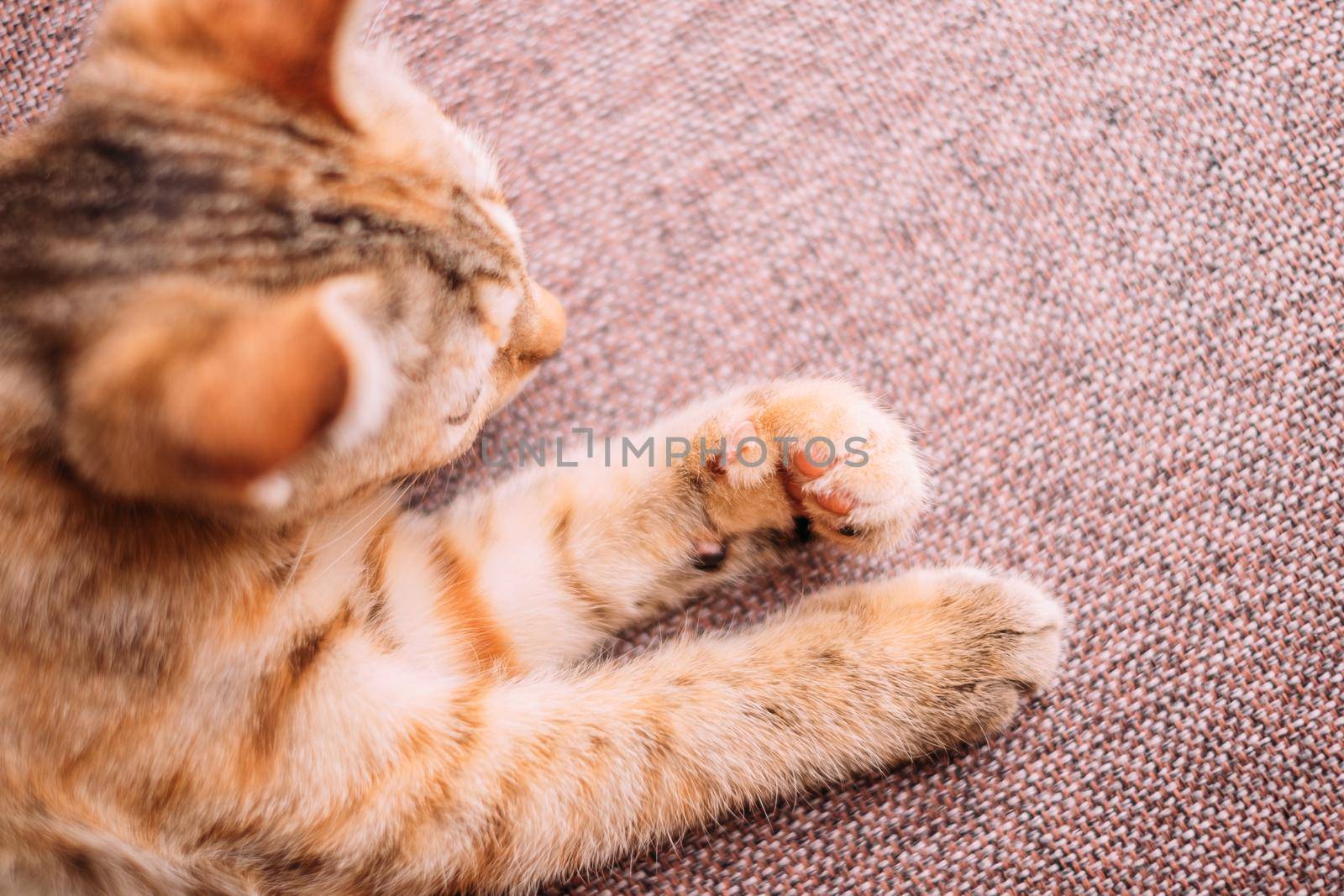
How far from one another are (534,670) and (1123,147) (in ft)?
3.13

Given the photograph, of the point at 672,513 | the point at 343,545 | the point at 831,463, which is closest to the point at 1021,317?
the point at 831,463

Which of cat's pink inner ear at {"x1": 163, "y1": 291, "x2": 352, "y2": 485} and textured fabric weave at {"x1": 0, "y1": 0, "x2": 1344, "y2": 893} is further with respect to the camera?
textured fabric weave at {"x1": 0, "y1": 0, "x2": 1344, "y2": 893}

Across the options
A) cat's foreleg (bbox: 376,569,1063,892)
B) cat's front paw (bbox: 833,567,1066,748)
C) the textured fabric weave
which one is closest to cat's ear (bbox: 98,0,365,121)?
the textured fabric weave

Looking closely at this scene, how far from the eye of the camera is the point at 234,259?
0.64 m

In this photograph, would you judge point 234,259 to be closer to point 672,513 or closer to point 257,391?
point 257,391

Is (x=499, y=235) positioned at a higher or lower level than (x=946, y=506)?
higher

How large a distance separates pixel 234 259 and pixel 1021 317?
852 mm

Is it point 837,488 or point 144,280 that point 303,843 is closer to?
point 144,280

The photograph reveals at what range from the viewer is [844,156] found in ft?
3.50

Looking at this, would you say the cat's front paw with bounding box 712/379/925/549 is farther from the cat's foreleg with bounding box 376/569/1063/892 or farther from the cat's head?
the cat's head

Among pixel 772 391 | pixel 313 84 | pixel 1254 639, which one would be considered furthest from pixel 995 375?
pixel 313 84

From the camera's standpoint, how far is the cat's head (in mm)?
536

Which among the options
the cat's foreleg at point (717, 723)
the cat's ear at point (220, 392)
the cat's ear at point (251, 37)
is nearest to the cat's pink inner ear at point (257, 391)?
the cat's ear at point (220, 392)

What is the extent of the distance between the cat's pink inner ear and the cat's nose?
1.09 feet
